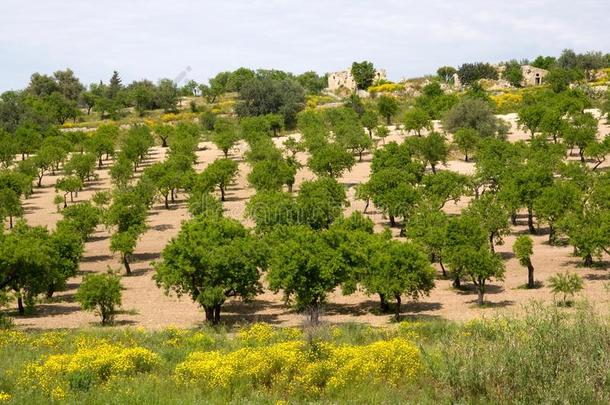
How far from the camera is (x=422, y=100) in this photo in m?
131

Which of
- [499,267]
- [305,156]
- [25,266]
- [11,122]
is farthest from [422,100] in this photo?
[25,266]

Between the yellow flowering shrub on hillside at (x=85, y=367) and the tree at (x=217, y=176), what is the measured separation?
4862 centimetres

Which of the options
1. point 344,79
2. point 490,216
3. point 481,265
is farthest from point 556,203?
point 344,79

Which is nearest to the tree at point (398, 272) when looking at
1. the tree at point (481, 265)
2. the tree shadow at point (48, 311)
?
the tree at point (481, 265)

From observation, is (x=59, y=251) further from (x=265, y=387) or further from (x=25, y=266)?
(x=265, y=387)

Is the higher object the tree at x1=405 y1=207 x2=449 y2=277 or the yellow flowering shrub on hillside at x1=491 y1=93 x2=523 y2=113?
the yellow flowering shrub on hillside at x1=491 y1=93 x2=523 y2=113

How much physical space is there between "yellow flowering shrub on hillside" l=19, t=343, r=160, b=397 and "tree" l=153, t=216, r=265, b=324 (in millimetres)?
13851

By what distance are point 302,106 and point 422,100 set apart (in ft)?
87.5

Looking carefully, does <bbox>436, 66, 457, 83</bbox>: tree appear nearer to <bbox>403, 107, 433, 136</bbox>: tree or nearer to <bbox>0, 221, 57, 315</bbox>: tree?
<bbox>403, 107, 433, 136</bbox>: tree

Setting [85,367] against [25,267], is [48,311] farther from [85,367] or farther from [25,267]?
[85,367]

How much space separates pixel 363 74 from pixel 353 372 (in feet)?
542

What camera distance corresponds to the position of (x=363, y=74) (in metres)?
179

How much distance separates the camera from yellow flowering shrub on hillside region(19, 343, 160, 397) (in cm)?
1930

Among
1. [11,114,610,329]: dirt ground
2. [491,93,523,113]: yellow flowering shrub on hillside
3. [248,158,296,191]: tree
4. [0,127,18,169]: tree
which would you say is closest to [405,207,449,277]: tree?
[11,114,610,329]: dirt ground
